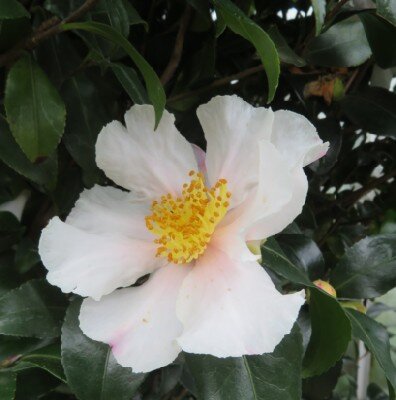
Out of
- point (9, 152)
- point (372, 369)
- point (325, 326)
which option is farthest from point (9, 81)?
point (372, 369)

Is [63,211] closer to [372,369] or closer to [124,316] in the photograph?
[124,316]

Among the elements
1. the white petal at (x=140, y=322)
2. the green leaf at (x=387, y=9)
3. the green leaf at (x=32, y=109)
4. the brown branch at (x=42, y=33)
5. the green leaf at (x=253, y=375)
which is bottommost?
the green leaf at (x=253, y=375)

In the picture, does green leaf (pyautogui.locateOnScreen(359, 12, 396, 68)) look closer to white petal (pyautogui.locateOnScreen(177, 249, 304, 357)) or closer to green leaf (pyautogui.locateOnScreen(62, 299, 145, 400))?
white petal (pyautogui.locateOnScreen(177, 249, 304, 357))

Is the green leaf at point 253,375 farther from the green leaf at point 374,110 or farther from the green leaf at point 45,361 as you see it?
the green leaf at point 374,110

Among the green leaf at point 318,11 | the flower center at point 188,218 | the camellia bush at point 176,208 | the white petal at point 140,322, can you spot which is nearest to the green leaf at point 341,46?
the camellia bush at point 176,208

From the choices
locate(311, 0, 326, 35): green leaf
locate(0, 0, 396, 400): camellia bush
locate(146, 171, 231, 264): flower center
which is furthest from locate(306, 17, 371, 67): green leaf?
locate(146, 171, 231, 264): flower center

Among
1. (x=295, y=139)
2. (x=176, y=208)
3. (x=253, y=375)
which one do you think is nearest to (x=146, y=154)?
(x=176, y=208)
